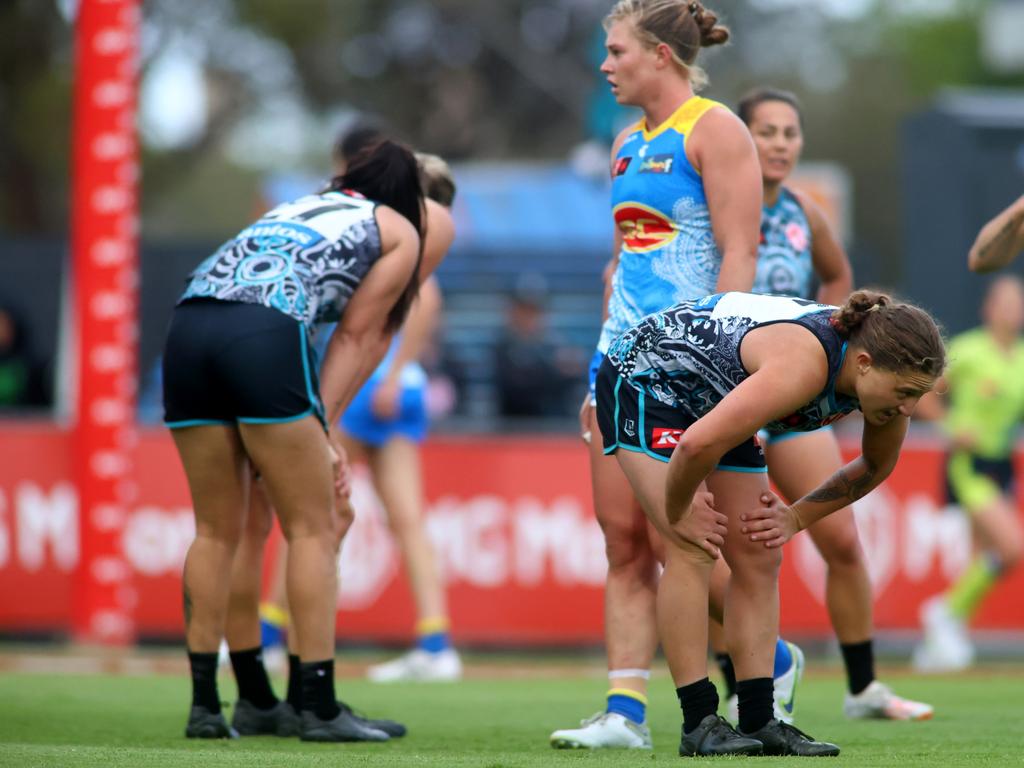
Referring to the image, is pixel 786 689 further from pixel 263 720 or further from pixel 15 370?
pixel 15 370

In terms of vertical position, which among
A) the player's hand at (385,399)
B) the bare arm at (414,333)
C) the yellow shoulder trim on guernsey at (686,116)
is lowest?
the player's hand at (385,399)

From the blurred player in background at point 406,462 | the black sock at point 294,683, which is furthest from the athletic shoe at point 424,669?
the black sock at point 294,683

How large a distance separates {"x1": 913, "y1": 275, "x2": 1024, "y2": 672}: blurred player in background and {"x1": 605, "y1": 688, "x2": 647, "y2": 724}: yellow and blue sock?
200 inches

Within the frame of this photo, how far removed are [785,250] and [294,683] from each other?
8.04 ft

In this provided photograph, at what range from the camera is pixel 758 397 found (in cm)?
466

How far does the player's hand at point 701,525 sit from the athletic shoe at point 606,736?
0.84m

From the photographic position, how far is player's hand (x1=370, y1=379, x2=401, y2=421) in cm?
894

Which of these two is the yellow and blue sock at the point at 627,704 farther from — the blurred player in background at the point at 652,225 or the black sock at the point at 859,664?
the black sock at the point at 859,664

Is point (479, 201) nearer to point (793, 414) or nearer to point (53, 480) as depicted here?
point (53, 480)

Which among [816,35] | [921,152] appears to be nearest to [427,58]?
[816,35]

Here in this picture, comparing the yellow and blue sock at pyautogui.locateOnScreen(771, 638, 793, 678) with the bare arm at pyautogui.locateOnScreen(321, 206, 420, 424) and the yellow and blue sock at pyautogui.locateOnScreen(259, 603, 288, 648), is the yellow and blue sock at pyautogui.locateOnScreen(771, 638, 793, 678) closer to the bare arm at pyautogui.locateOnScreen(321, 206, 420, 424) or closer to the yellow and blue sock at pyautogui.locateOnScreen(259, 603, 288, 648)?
the bare arm at pyautogui.locateOnScreen(321, 206, 420, 424)

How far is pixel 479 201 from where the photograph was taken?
22.7m

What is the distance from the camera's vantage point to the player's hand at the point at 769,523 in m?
5.00

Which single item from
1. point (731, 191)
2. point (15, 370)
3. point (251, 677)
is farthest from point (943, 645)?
point (15, 370)
